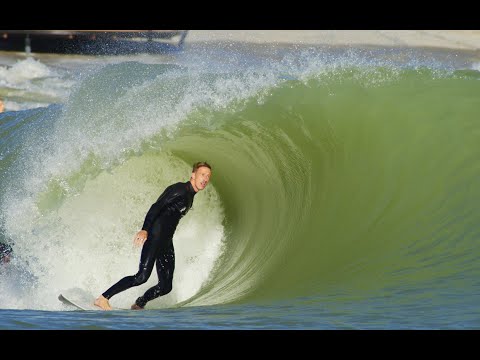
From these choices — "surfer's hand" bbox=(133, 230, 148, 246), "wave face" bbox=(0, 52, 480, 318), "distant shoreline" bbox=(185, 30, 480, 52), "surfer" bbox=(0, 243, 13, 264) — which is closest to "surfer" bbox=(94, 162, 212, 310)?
"surfer's hand" bbox=(133, 230, 148, 246)

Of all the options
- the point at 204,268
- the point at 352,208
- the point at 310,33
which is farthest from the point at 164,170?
the point at 310,33

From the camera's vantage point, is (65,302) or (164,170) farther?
(164,170)

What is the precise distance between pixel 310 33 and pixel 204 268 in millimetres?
14254

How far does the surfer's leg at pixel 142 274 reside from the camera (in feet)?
20.3

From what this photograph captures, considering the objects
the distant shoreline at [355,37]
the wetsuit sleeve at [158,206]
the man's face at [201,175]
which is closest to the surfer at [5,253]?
the wetsuit sleeve at [158,206]

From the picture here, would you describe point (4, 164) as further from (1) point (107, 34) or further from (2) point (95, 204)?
(1) point (107, 34)

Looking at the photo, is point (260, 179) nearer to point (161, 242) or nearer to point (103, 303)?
point (161, 242)

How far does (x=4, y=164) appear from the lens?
10.3 metres

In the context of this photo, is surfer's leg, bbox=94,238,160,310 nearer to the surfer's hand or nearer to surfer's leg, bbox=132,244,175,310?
surfer's leg, bbox=132,244,175,310

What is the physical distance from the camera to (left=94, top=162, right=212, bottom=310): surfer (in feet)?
20.5

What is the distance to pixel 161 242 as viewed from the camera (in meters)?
6.34

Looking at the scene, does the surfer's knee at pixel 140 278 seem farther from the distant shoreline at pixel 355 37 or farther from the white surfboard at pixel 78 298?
the distant shoreline at pixel 355 37

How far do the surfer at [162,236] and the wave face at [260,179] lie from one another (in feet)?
1.32

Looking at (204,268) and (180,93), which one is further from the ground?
(180,93)
